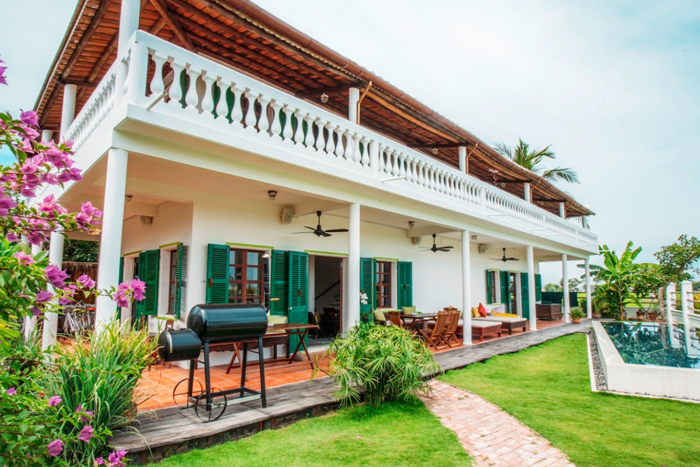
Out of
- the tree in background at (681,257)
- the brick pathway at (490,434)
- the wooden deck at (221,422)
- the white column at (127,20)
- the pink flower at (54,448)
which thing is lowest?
the brick pathway at (490,434)

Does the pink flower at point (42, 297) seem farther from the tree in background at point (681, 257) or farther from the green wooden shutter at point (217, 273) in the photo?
the tree in background at point (681, 257)

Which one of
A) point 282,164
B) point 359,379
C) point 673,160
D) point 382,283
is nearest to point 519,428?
point 359,379

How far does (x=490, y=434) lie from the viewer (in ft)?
15.8

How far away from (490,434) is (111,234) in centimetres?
473

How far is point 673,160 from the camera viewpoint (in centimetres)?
3297

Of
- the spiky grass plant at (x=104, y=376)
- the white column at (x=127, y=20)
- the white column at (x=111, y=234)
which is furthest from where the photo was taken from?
the white column at (x=127, y=20)

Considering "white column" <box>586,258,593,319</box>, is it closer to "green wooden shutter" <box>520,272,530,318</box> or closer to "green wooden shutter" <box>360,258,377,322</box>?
"green wooden shutter" <box>520,272,530,318</box>

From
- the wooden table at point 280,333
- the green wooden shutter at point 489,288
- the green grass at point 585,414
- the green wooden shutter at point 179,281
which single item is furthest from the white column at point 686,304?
the green wooden shutter at point 179,281

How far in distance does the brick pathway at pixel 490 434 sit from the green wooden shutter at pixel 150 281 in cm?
547

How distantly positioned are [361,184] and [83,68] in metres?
5.35

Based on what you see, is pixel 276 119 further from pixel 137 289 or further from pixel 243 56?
pixel 137 289

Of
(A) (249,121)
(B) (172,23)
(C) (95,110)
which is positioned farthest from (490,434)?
(B) (172,23)

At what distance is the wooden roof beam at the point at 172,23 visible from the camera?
19.9 ft

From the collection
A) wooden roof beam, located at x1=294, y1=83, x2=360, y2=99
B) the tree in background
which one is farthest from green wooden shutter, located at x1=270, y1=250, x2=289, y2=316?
the tree in background
